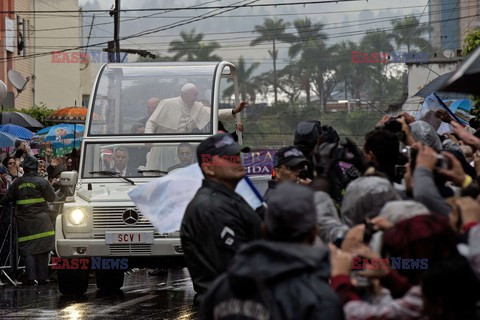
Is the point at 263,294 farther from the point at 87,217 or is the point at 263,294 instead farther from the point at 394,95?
the point at 394,95

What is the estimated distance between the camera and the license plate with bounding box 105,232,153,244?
14.5 meters

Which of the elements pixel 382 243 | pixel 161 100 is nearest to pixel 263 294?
pixel 382 243

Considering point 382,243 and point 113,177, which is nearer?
point 382,243

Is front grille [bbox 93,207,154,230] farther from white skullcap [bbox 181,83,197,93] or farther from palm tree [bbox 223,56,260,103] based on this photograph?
palm tree [bbox 223,56,260,103]

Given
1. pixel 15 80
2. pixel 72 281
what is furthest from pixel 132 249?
pixel 15 80

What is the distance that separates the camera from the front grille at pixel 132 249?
14523 millimetres

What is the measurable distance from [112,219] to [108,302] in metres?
1.03

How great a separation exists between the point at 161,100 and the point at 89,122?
1.01 meters

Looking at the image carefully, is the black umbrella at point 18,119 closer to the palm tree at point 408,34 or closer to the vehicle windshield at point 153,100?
the vehicle windshield at point 153,100

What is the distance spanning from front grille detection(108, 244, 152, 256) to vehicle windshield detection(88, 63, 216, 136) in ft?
5.90

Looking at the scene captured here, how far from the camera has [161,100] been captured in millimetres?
15930

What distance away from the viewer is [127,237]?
14.6 meters

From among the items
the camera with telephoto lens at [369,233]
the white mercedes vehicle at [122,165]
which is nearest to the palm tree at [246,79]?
the white mercedes vehicle at [122,165]

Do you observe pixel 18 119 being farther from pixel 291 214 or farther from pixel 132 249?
pixel 291 214
